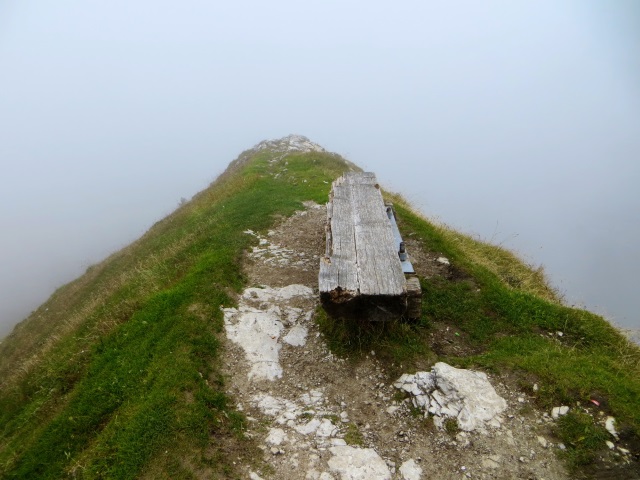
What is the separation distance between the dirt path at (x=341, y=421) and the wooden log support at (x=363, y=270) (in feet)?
3.53

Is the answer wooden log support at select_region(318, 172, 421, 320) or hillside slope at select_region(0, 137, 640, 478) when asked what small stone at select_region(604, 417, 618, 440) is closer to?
hillside slope at select_region(0, 137, 640, 478)

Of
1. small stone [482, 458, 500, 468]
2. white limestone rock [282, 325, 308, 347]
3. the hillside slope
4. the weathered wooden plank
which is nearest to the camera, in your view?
small stone [482, 458, 500, 468]

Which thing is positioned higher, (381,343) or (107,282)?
(381,343)

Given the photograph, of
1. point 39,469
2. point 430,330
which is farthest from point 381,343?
point 39,469

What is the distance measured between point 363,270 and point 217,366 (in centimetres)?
291

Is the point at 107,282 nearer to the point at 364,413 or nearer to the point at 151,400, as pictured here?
the point at 151,400

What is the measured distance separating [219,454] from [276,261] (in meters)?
5.59

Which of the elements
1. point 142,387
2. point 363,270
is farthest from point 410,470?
point 142,387

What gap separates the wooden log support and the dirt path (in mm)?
1076

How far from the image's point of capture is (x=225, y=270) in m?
9.23

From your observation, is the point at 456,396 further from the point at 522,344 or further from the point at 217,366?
the point at 217,366

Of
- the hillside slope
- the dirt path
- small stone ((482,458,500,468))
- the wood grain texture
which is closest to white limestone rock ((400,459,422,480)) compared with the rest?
the dirt path

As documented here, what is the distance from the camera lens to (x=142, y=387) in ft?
20.3

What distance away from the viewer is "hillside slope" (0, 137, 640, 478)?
16.2ft
